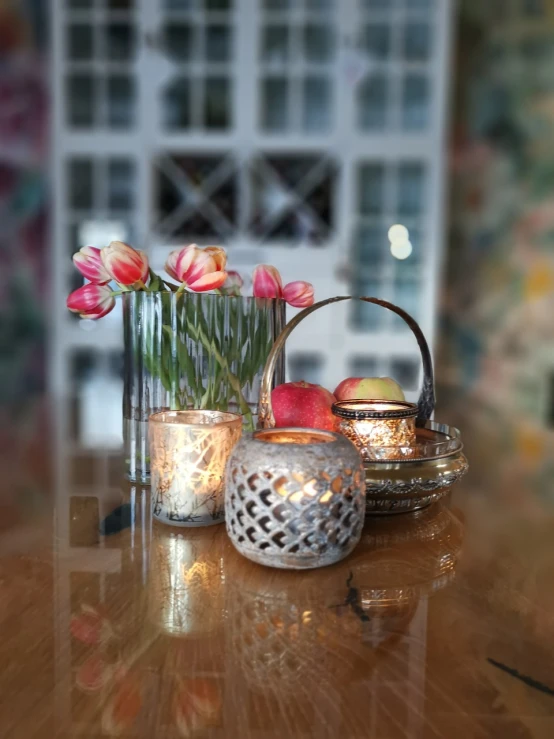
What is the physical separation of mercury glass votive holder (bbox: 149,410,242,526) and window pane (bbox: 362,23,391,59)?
3140 millimetres

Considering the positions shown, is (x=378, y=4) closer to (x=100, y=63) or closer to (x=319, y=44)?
(x=319, y=44)

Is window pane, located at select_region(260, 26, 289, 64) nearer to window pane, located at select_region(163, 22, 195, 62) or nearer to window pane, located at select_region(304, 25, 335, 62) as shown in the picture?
window pane, located at select_region(304, 25, 335, 62)

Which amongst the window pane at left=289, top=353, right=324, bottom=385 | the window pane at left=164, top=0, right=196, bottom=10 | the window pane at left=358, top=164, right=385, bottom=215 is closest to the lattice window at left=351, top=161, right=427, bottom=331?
the window pane at left=358, top=164, right=385, bottom=215

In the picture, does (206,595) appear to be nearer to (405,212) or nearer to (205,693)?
(205,693)

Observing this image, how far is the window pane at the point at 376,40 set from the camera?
3.16 meters

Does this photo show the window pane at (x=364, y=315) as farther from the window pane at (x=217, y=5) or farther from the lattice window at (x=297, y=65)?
the window pane at (x=217, y=5)

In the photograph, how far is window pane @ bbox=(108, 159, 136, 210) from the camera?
3225 mm

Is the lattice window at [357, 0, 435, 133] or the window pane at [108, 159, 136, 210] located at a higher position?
the lattice window at [357, 0, 435, 133]

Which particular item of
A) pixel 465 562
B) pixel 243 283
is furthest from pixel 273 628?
pixel 243 283

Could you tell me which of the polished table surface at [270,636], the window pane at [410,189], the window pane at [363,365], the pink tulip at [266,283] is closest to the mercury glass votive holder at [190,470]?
the polished table surface at [270,636]

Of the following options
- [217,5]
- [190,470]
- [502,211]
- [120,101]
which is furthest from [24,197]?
[190,470]

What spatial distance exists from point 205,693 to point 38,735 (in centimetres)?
8

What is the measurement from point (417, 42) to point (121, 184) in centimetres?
167

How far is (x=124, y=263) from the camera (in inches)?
24.8
